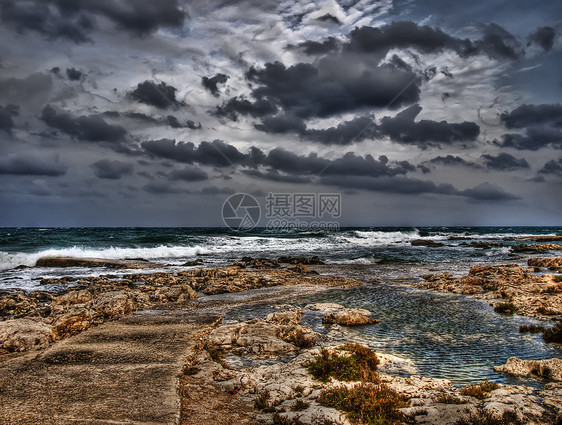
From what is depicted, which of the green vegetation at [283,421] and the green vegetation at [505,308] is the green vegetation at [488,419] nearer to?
the green vegetation at [283,421]

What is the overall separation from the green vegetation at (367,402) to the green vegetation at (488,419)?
0.87 m

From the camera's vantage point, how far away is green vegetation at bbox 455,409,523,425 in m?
4.94

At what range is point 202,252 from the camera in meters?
49.4

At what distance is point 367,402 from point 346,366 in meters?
1.66

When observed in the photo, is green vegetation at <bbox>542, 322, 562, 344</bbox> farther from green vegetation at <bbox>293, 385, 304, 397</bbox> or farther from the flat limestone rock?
the flat limestone rock

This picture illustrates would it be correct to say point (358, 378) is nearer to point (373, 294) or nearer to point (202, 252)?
point (373, 294)

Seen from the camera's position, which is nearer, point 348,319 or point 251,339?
point 251,339

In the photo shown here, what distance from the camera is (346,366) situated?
7.20m

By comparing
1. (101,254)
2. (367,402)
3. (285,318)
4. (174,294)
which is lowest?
(101,254)

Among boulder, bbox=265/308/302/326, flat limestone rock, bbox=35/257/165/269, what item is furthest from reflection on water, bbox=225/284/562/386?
flat limestone rock, bbox=35/257/165/269

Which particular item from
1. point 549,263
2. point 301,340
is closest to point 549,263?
point 549,263

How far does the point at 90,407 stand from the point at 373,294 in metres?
14.9

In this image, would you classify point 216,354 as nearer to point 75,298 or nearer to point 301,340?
point 301,340

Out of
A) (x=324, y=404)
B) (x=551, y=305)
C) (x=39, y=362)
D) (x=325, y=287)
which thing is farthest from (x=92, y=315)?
(x=551, y=305)
